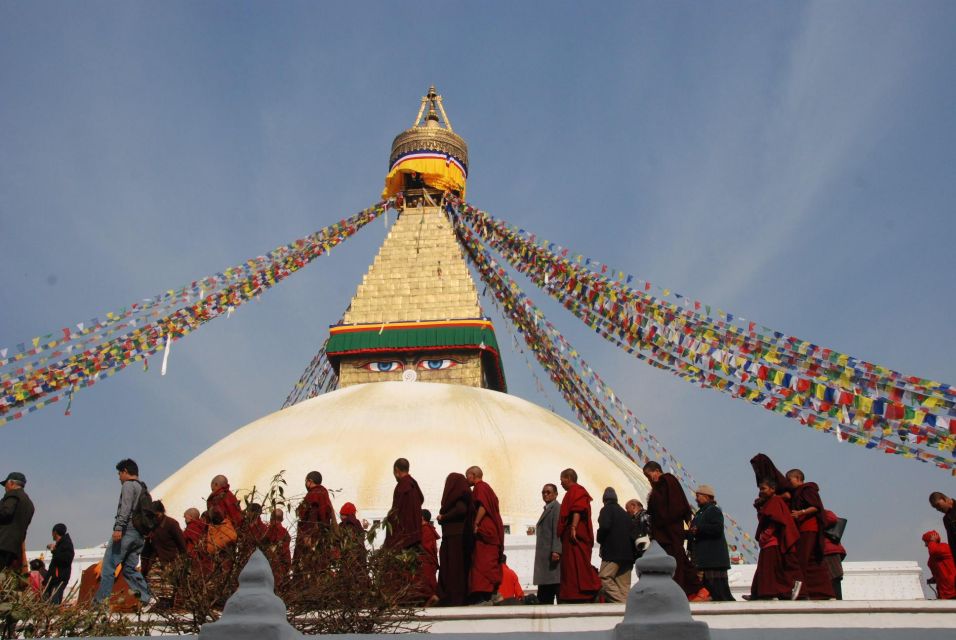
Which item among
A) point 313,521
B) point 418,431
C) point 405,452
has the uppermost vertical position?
point 418,431

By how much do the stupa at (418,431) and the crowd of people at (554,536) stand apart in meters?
4.23

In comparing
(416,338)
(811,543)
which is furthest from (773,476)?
(416,338)

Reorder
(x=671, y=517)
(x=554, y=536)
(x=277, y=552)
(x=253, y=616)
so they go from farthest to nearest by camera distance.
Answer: (x=554, y=536) < (x=671, y=517) < (x=277, y=552) < (x=253, y=616)

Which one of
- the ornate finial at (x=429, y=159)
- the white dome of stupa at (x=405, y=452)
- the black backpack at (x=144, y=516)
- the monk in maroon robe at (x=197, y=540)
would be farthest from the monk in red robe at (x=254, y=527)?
the ornate finial at (x=429, y=159)

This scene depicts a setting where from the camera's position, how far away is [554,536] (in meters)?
6.85

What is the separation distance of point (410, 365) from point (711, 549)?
1328cm

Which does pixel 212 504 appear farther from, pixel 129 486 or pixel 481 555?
pixel 481 555

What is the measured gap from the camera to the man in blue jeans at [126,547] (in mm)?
6562

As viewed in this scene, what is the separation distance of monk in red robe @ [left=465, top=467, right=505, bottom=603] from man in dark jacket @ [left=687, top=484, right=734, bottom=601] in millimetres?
1438

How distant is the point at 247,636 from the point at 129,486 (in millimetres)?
3840

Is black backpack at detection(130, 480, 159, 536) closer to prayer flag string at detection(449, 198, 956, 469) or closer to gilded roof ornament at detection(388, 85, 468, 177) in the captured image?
prayer flag string at detection(449, 198, 956, 469)

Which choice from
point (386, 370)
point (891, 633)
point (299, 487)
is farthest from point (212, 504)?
point (386, 370)

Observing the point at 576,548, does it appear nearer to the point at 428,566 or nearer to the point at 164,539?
the point at 428,566

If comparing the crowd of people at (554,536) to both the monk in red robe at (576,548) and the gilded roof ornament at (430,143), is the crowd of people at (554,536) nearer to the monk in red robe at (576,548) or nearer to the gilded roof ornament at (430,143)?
the monk in red robe at (576,548)
